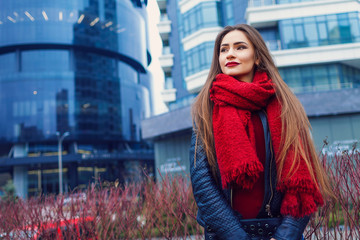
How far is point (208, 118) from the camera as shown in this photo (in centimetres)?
206

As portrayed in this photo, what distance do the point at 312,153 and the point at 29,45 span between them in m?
56.1

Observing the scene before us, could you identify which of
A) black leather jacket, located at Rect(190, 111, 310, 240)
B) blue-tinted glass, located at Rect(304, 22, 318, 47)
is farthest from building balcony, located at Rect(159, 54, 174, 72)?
black leather jacket, located at Rect(190, 111, 310, 240)

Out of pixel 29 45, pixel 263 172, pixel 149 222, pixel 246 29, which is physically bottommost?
pixel 149 222

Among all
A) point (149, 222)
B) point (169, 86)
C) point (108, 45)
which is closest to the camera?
point (149, 222)

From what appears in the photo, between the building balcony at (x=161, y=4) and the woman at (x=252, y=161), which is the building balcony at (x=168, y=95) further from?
the woman at (x=252, y=161)

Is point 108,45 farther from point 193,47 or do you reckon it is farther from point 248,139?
point 248,139

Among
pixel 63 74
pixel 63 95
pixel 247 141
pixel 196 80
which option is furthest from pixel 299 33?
pixel 63 74

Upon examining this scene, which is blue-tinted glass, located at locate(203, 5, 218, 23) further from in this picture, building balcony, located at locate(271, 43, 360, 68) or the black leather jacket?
the black leather jacket

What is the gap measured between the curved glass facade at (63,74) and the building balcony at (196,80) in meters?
30.9

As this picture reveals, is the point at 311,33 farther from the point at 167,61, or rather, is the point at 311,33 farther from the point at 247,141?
the point at 247,141

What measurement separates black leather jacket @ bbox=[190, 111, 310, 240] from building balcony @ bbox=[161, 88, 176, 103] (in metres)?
27.8

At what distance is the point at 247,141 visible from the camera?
179 centimetres

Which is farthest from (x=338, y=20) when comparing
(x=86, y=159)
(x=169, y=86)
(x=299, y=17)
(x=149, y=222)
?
(x=86, y=159)

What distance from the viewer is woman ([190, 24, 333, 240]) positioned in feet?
5.68
